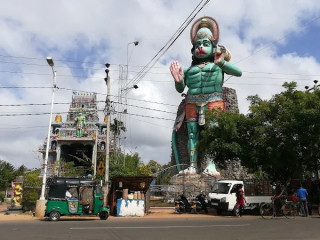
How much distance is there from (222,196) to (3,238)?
12035 mm

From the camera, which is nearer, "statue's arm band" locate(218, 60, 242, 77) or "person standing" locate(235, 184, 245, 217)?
"person standing" locate(235, 184, 245, 217)

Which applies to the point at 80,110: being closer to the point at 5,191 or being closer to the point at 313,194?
the point at 5,191

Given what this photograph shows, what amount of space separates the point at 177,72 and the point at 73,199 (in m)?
17.7

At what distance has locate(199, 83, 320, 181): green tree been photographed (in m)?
19.0

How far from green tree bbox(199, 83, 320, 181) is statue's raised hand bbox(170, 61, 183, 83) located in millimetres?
10598

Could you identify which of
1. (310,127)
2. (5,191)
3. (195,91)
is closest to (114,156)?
(195,91)

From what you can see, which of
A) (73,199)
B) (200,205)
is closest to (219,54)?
(200,205)

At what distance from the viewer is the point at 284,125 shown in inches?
749

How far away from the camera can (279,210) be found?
18.0 m

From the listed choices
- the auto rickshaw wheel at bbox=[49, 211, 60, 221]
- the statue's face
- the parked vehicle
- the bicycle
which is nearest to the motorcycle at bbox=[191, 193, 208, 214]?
the parked vehicle

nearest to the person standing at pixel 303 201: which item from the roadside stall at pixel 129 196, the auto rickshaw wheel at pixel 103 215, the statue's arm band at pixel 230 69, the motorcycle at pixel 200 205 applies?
the motorcycle at pixel 200 205

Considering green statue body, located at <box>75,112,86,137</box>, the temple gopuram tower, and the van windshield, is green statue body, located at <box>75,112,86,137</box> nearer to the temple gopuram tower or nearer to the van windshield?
the temple gopuram tower

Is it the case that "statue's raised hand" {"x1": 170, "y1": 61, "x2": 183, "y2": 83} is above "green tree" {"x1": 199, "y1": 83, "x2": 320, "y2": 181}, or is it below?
above

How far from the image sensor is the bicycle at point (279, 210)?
17.5 meters
